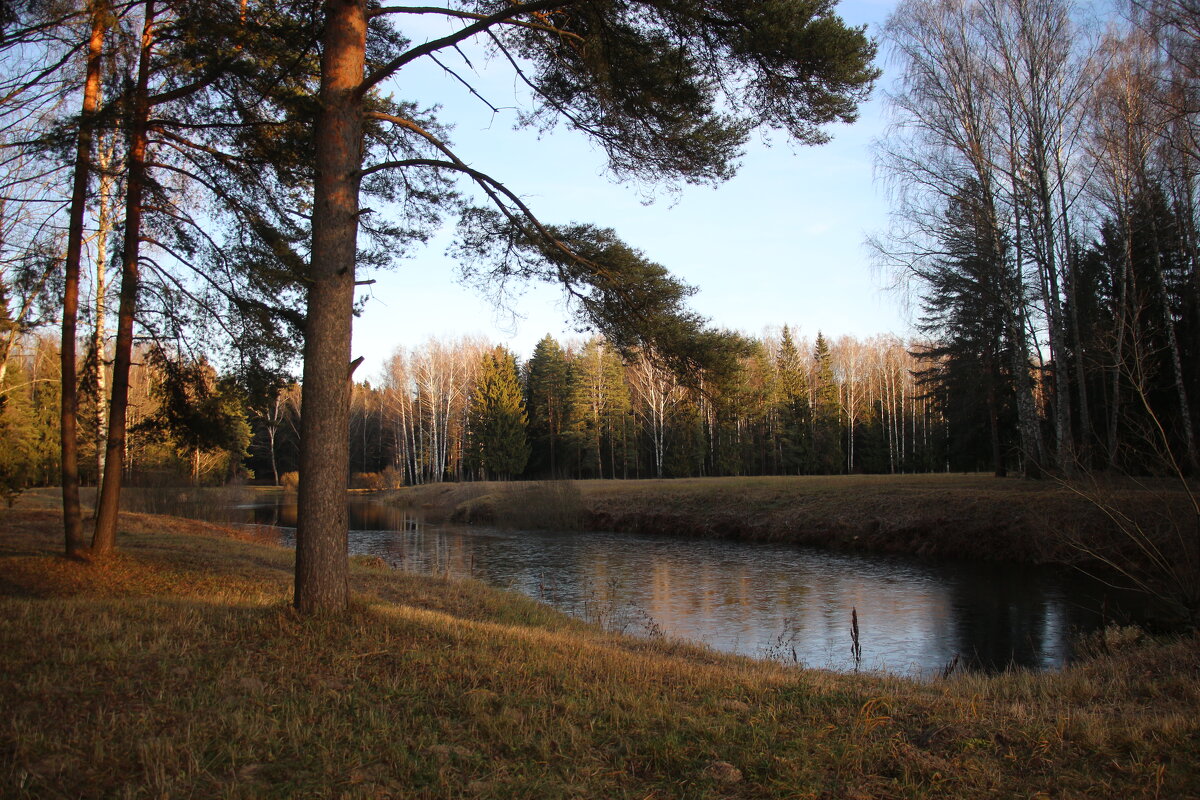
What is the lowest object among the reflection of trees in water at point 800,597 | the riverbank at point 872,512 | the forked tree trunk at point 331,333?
the reflection of trees in water at point 800,597

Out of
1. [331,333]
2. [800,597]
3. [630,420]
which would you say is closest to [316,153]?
[331,333]

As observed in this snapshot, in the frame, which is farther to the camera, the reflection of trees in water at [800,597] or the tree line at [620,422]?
the tree line at [620,422]

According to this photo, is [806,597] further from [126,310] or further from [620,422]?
[620,422]

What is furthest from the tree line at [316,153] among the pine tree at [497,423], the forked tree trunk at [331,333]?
the pine tree at [497,423]

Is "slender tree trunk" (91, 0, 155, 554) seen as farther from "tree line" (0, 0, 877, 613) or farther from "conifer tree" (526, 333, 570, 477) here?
"conifer tree" (526, 333, 570, 477)

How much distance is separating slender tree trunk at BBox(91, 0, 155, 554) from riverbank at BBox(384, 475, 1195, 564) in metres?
12.8

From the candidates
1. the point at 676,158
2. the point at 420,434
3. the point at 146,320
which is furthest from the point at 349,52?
the point at 420,434

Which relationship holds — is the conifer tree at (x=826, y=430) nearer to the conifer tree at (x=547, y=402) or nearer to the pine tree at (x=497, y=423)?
the conifer tree at (x=547, y=402)

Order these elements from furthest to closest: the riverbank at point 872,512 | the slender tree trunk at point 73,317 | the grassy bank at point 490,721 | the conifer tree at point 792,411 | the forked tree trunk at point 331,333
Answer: the conifer tree at point 792,411, the riverbank at point 872,512, the slender tree trunk at point 73,317, the forked tree trunk at point 331,333, the grassy bank at point 490,721

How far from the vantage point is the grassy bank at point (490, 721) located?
3.47 metres

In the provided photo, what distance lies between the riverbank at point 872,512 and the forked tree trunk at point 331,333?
8.83m

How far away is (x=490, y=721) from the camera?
4.16 metres

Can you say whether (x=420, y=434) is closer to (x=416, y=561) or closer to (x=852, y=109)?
(x=416, y=561)

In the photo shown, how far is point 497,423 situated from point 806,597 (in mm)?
42601
